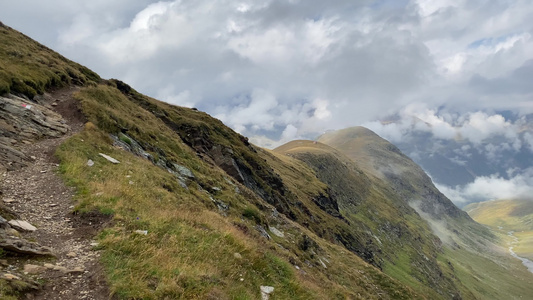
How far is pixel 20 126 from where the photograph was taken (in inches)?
993

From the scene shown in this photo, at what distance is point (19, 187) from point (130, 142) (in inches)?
621

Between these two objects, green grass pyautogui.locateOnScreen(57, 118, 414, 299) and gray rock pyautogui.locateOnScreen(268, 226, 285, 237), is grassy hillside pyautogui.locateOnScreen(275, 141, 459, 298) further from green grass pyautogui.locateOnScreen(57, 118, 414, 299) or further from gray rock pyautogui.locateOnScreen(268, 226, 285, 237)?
green grass pyautogui.locateOnScreen(57, 118, 414, 299)

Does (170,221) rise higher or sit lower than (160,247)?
higher

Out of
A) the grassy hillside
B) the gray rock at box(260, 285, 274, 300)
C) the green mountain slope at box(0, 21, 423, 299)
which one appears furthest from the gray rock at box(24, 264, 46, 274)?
the grassy hillside

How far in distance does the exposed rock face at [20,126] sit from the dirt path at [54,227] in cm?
89

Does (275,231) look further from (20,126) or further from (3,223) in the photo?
(3,223)

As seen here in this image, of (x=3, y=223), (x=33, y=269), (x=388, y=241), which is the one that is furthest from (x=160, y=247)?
(x=388, y=241)

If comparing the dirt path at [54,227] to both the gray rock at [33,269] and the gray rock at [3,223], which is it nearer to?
the gray rock at [33,269]

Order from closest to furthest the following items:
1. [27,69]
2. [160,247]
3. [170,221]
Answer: [160,247] → [170,221] → [27,69]

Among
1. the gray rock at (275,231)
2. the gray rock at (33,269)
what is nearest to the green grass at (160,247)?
the gray rock at (33,269)

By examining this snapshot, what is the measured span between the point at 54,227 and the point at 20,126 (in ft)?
53.8

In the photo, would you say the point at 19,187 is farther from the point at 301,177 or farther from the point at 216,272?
the point at 301,177

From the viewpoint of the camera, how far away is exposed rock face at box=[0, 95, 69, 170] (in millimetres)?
20609

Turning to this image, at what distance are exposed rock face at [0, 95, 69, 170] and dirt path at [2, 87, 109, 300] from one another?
2.93 ft
